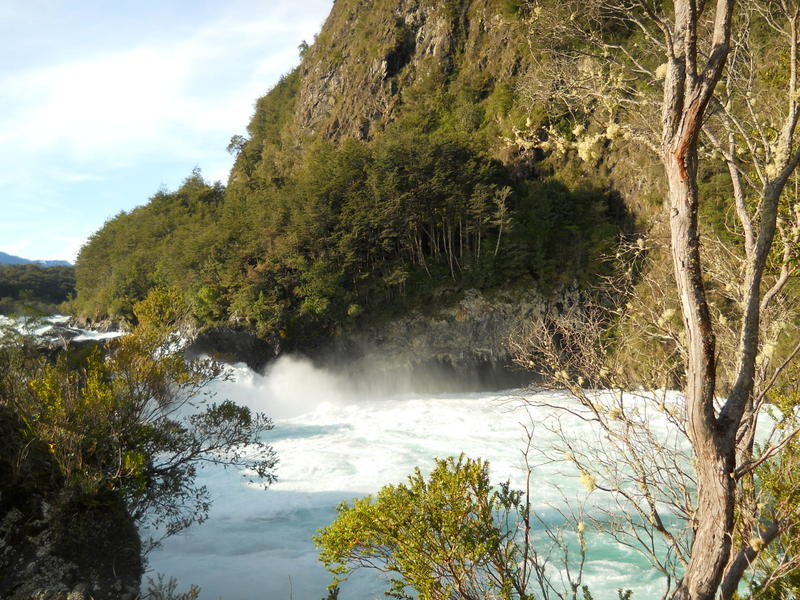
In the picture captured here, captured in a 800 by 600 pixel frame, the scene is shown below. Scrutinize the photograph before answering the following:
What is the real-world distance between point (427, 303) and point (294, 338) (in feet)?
22.9

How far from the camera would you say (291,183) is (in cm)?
2991

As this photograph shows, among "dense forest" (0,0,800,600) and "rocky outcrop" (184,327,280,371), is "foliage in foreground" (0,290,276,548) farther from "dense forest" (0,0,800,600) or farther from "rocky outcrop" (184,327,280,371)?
"rocky outcrop" (184,327,280,371)

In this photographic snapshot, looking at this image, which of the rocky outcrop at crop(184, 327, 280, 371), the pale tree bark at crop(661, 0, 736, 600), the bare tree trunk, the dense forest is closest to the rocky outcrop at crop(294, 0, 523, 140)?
the dense forest

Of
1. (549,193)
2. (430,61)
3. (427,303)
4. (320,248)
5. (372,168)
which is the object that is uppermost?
(430,61)

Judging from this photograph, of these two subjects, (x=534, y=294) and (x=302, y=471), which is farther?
(x=534, y=294)

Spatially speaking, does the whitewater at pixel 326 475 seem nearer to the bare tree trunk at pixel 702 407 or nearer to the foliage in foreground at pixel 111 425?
the bare tree trunk at pixel 702 407

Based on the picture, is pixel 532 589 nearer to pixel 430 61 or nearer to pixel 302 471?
pixel 302 471

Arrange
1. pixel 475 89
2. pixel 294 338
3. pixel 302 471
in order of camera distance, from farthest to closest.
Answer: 1. pixel 475 89
2. pixel 294 338
3. pixel 302 471

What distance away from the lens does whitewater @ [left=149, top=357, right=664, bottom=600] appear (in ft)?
26.8

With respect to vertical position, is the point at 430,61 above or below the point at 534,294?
above

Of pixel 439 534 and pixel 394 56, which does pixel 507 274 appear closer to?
pixel 439 534

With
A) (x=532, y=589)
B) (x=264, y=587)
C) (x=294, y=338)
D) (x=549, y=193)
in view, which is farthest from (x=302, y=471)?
(x=549, y=193)

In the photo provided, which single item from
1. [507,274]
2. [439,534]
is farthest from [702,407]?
[507,274]

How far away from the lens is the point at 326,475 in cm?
1277
